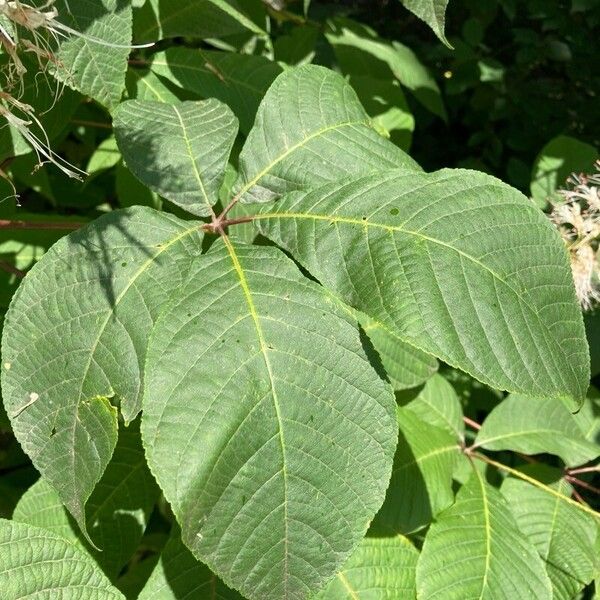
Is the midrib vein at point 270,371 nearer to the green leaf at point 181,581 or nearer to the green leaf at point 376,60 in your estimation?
the green leaf at point 181,581

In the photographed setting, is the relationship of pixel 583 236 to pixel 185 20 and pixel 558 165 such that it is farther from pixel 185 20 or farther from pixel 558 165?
pixel 185 20

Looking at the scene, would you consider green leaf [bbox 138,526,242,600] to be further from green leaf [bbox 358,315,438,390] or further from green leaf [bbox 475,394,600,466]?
green leaf [bbox 475,394,600,466]

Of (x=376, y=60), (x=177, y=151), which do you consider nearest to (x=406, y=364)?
(x=177, y=151)

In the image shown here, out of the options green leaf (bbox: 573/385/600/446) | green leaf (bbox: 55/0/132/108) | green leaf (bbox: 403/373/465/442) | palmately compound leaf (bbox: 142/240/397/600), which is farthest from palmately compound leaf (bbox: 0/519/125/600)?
green leaf (bbox: 573/385/600/446)

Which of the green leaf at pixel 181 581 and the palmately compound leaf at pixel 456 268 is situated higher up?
the palmately compound leaf at pixel 456 268

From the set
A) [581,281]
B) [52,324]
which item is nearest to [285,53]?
[581,281]

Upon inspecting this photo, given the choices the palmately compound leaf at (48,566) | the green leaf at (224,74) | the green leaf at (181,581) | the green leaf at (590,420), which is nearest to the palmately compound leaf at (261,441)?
the palmately compound leaf at (48,566)
